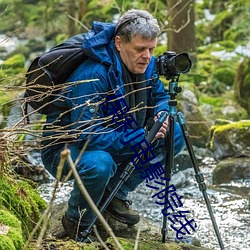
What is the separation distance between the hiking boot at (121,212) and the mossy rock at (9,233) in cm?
111

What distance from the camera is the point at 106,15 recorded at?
14156mm

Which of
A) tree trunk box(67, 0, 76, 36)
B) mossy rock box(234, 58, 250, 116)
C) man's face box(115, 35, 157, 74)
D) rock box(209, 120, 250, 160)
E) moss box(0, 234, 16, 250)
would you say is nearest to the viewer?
moss box(0, 234, 16, 250)

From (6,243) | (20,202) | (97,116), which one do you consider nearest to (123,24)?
(97,116)

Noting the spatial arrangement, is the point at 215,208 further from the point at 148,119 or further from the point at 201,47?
the point at 201,47

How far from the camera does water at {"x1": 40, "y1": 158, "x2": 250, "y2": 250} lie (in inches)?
181

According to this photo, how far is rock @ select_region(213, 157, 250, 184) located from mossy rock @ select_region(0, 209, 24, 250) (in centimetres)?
380

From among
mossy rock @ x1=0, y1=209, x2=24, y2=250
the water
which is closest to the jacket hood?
mossy rock @ x1=0, y1=209, x2=24, y2=250

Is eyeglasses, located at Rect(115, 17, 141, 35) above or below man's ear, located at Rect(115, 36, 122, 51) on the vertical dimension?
above

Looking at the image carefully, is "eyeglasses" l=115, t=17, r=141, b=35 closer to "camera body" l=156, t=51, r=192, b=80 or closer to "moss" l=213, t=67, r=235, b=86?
"camera body" l=156, t=51, r=192, b=80

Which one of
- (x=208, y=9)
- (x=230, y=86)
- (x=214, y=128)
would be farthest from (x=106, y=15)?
(x=214, y=128)

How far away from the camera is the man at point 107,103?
3295 mm

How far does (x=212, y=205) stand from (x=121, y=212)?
1876mm

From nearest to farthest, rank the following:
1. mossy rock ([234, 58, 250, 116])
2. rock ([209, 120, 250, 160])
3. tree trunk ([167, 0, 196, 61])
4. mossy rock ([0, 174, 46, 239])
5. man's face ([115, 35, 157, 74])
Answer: mossy rock ([0, 174, 46, 239]) → man's face ([115, 35, 157, 74]) → rock ([209, 120, 250, 160]) → mossy rock ([234, 58, 250, 116]) → tree trunk ([167, 0, 196, 61])

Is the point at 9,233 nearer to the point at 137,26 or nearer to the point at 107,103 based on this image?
the point at 107,103
